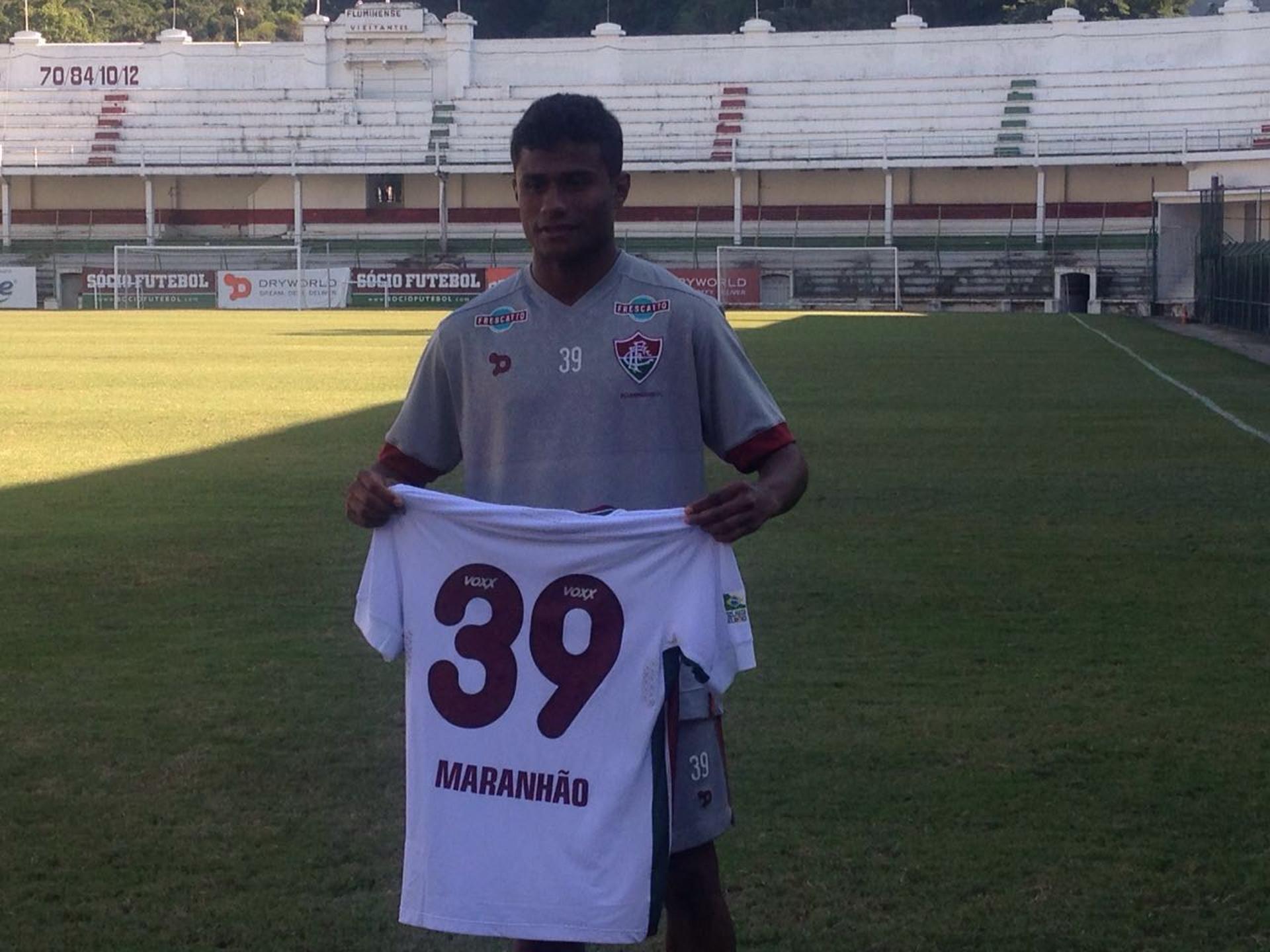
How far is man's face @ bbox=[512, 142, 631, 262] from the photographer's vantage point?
367cm

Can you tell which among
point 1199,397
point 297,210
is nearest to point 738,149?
point 297,210

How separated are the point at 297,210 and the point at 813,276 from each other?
18.9 m

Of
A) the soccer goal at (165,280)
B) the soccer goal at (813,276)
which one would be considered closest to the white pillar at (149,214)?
the soccer goal at (165,280)

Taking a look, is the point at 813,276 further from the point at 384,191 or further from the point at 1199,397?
the point at 1199,397

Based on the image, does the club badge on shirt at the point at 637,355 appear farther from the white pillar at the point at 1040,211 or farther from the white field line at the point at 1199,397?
the white pillar at the point at 1040,211

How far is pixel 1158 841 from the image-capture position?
554 centimetres

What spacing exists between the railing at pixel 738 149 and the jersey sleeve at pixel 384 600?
5825 centimetres

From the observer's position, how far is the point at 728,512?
3555 millimetres

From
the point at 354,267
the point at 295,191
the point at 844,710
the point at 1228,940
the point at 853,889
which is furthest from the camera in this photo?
the point at 295,191

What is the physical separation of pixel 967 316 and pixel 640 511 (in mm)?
44081

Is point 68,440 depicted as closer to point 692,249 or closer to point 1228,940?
point 1228,940

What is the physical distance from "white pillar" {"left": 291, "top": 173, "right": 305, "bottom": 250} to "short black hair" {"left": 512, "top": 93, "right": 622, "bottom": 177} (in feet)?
195

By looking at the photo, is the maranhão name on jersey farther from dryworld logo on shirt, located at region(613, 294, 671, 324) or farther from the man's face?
the man's face

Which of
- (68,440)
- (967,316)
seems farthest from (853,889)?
(967,316)
